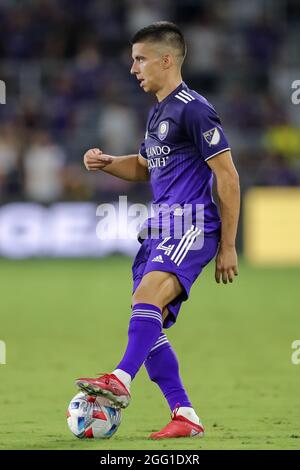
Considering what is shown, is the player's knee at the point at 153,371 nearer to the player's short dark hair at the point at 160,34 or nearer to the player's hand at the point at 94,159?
the player's hand at the point at 94,159

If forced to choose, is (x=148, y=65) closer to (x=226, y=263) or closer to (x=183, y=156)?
(x=183, y=156)

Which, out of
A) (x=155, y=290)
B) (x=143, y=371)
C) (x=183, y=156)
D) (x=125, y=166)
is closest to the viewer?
(x=155, y=290)

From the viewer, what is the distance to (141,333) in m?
5.45

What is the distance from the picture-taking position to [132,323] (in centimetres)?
550

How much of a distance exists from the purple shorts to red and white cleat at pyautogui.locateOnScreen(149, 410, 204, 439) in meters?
0.50

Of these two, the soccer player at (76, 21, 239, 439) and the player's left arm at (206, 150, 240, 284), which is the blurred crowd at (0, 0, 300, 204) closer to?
the soccer player at (76, 21, 239, 439)

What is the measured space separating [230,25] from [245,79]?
1.25 m

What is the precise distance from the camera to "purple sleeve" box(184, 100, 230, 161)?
557 cm

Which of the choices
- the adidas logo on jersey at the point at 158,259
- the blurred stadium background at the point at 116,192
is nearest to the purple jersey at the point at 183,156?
the adidas logo on jersey at the point at 158,259

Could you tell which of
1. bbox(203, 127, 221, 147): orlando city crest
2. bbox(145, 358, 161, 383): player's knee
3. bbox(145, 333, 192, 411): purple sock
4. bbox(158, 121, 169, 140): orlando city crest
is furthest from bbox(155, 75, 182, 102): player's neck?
bbox(145, 358, 161, 383): player's knee

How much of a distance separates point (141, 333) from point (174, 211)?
2.25 feet

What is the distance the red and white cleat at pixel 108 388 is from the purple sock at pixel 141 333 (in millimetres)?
156

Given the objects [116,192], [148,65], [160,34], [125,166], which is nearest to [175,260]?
[125,166]

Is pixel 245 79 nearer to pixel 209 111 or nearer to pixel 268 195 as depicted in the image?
pixel 268 195
